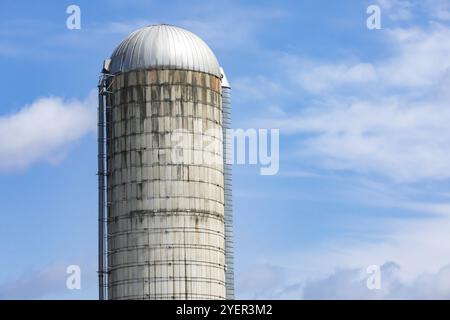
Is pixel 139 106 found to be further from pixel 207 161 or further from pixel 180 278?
pixel 180 278

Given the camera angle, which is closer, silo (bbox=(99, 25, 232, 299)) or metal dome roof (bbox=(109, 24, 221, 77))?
silo (bbox=(99, 25, 232, 299))

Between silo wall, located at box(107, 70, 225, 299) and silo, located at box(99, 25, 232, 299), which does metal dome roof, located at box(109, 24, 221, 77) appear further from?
silo wall, located at box(107, 70, 225, 299)

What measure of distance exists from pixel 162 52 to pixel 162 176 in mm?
6893

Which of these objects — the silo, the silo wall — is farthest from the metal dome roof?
the silo wall

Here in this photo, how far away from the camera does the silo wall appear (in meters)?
72.8

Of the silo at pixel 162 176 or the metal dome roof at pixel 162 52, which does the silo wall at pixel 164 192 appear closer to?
the silo at pixel 162 176

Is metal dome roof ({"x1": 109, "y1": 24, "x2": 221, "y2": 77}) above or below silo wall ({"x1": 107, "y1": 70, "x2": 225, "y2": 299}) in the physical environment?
above

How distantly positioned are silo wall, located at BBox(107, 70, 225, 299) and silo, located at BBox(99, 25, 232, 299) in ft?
0.17

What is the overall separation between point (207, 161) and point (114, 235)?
20.8 ft

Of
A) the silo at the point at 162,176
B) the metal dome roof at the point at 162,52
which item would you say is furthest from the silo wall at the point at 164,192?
the metal dome roof at the point at 162,52

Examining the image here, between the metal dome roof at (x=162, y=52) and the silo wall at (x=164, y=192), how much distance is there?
532 mm

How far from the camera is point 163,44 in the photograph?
Answer: 7519 centimetres

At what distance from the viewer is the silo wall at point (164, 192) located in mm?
72812
